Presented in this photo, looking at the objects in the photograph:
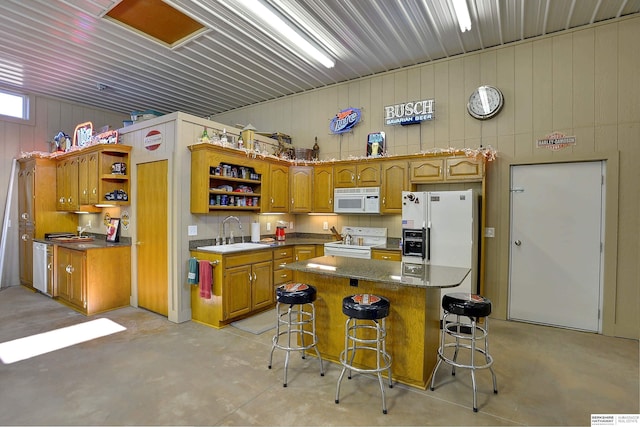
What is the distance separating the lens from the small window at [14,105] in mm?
5698

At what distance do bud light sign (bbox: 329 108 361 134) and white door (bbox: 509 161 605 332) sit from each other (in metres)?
2.56

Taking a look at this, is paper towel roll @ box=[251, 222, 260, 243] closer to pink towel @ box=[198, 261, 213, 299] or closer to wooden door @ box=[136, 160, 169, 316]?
pink towel @ box=[198, 261, 213, 299]

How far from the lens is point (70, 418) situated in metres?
2.18

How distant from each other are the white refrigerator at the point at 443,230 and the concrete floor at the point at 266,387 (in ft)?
3.29

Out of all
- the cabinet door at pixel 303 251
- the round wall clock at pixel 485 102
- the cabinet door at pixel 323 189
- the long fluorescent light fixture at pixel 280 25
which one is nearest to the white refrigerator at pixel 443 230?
the round wall clock at pixel 485 102

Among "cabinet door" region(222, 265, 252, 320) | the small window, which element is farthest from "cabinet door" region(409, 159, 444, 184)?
the small window

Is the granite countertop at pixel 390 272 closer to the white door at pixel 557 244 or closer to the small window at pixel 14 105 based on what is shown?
the white door at pixel 557 244

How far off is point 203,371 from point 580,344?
13.3 feet

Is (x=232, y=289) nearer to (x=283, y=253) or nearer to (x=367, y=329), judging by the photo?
(x=283, y=253)

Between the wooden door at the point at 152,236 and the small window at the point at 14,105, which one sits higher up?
the small window at the point at 14,105

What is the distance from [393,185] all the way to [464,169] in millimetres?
1006

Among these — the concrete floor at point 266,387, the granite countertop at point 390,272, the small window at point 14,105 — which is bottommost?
the concrete floor at point 266,387

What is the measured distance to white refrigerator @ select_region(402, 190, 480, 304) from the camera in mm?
3973

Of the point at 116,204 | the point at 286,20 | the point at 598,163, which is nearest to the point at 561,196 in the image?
the point at 598,163
